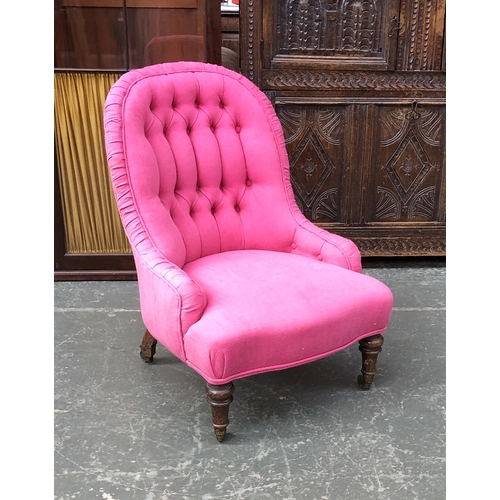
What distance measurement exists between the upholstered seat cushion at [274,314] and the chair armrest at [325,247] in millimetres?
68

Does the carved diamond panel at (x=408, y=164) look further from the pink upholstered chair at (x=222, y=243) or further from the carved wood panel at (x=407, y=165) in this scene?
the pink upholstered chair at (x=222, y=243)

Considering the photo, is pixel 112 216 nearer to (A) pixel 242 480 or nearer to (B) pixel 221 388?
(B) pixel 221 388

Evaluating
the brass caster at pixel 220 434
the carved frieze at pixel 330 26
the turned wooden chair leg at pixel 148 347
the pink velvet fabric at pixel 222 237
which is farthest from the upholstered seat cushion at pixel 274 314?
the carved frieze at pixel 330 26

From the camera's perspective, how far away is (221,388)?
1613 mm

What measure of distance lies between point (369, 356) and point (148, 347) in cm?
85

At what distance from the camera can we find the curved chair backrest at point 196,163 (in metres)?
1.83

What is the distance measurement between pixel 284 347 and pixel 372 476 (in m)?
0.44

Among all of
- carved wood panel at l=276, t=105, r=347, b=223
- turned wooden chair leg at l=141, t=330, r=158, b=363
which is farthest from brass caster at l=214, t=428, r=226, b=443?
carved wood panel at l=276, t=105, r=347, b=223

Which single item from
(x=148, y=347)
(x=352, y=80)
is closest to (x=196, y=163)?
(x=148, y=347)

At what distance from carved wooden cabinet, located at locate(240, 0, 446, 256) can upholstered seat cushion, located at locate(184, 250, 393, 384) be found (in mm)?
1218

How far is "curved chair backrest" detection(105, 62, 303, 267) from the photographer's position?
1.83 m

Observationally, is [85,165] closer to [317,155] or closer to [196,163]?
[196,163]

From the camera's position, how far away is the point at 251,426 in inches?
69.6

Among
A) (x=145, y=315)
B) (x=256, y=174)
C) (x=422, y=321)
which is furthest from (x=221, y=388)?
(x=422, y=321)
